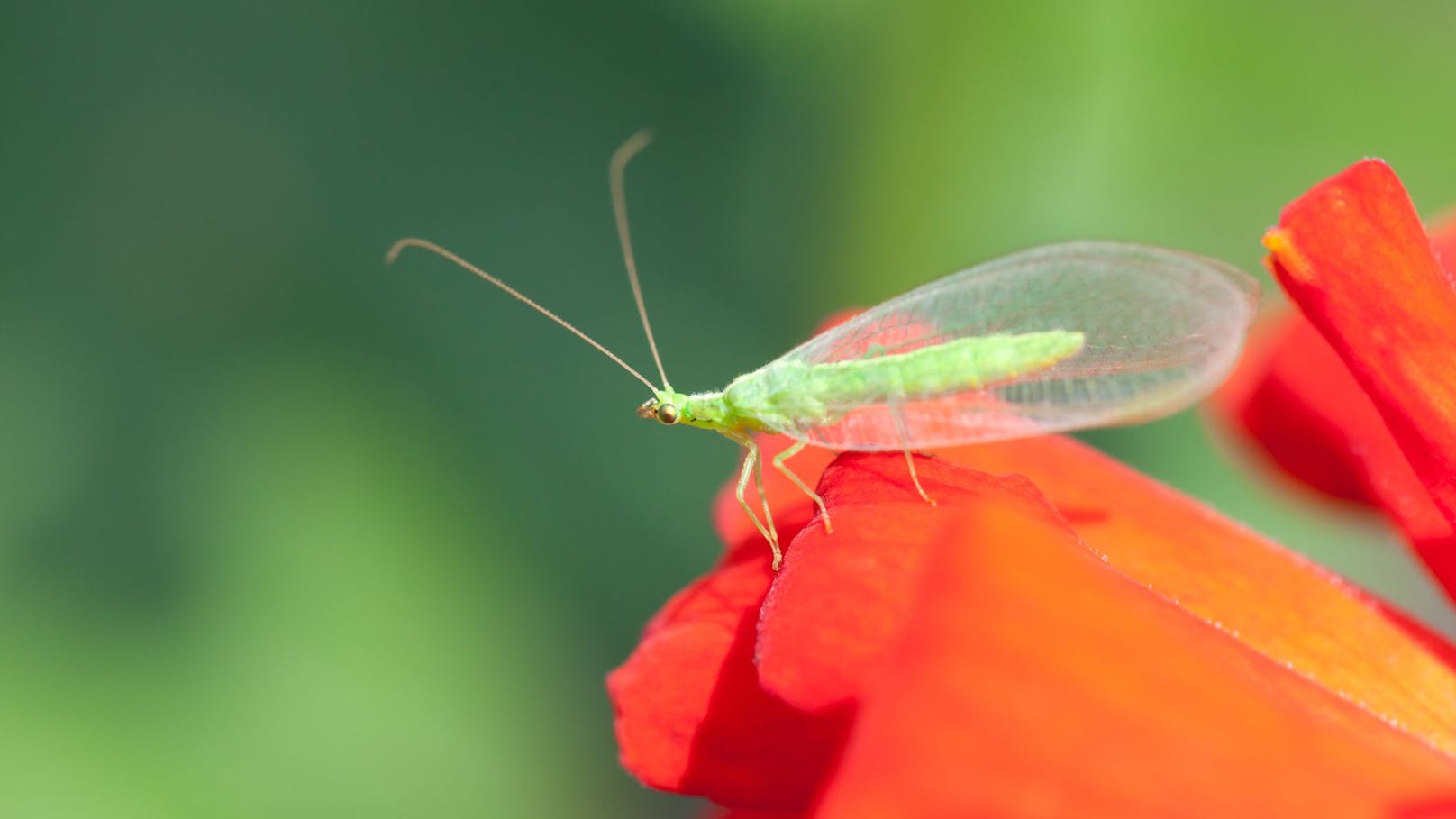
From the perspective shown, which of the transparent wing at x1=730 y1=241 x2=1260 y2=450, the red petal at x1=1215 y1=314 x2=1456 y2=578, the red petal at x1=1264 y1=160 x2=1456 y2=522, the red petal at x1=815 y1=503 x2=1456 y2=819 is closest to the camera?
the red petal at x1=815 y1=503 x2=1456 y2=819

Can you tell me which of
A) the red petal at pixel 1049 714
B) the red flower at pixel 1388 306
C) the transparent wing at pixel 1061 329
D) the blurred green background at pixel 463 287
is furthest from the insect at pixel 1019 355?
the blurred green background at pixel 463 287

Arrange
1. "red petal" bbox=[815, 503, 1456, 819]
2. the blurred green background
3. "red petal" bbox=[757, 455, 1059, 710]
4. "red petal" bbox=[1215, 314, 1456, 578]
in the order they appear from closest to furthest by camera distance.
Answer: "red petal" bbox=[815, 503, 1456, 819], "red petal" bbox=[757, 455, 1059, 710], "red petal" bbox=[1215, 314, 1456, 578], the blurred green background

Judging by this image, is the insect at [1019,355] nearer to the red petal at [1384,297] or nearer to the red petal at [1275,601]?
the red petal at [1275,601]

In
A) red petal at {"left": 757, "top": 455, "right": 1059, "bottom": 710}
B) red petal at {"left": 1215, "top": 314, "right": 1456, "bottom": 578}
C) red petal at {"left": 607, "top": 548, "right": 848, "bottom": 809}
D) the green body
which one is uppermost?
red petal at {"left": 757, "top": 455, "right": 1059, "bottom": 710}

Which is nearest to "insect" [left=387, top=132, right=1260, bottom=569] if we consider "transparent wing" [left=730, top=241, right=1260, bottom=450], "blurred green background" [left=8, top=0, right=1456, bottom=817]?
"transparent wing" [left=730, top=241, right=1260, bottom=450]

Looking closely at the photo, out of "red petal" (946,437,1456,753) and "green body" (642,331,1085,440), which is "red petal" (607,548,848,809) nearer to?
"red petal" (946,437,1456,753)

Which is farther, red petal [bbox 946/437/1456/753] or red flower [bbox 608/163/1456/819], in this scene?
red petal [bbox 946/437/1456/753]

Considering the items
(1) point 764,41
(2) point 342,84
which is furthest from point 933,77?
(2) point 342,84

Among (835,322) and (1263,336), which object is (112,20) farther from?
(1263,336)
